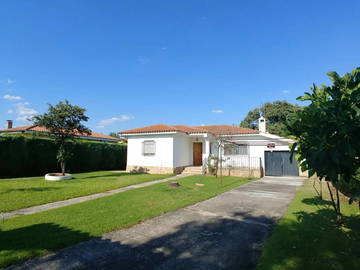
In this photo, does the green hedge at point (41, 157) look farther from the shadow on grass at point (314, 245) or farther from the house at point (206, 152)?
the shadow on grass at point (314, 245)

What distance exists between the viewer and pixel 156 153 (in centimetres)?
1812

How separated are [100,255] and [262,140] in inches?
717

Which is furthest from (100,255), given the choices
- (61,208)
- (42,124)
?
(42,124)

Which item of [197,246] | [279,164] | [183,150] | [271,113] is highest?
[271,113]

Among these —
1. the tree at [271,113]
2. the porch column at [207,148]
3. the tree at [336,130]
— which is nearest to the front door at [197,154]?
the porch column at [207,148]

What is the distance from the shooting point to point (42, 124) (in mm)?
12625

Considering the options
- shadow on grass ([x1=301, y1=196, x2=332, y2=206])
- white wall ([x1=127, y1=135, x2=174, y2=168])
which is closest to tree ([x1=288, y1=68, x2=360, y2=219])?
shadow on grass ([x1=301, y1=196, x2=332, y2=206])

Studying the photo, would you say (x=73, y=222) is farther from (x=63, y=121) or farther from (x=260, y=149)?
(x=260, y=149)

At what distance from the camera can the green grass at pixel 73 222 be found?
12.7 feet

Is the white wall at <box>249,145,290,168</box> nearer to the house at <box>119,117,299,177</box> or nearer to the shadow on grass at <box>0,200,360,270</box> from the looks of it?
the house at <box>119,117,299,177</box>

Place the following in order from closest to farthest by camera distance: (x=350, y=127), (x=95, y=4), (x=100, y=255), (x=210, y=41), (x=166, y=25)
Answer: (x=350, y=127) → (x=100, y=255) → (x=95, y=4) → (x=166, y=25) → (x=210, y=41)

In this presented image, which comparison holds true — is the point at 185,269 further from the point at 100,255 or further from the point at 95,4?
the point at 95,4

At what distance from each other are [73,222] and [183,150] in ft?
46.6

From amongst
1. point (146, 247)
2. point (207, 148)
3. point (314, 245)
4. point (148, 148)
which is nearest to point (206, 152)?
point (207, 148)
